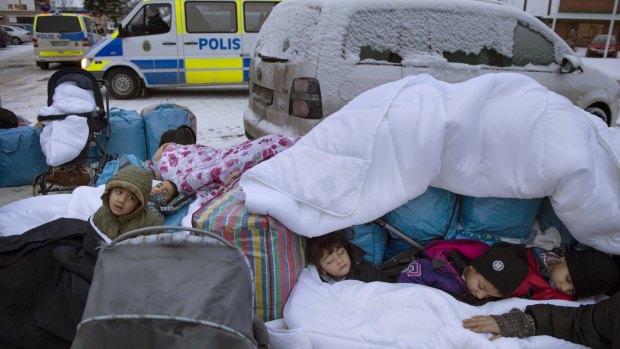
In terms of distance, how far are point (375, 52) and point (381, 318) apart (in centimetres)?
277

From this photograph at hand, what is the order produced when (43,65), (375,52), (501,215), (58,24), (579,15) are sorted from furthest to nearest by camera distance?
(579,15) → (43,65) → (58,24) → (375,52) → (501,215)

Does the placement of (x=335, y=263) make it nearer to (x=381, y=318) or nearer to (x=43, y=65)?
(x=381, y=318)

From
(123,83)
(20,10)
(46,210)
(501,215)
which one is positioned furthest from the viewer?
(20,10)

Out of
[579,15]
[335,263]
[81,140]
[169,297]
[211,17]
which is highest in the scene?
[579,15]

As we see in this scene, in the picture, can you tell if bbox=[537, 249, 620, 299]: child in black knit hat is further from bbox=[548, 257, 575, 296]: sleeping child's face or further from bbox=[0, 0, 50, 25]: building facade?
bbox=[0, 0, 50, 25]: building facade

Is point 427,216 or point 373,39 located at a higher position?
point 373,39

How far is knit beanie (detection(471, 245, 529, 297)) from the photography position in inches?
81.7

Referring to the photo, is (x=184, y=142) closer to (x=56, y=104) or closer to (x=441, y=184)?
(x=56, y=104)

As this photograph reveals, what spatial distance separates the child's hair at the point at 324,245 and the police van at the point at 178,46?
7268mm

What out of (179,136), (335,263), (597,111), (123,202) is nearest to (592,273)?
(335,263)

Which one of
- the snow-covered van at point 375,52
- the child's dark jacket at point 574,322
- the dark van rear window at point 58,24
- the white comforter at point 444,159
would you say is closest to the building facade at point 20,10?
the dark van rear window at point 58,24

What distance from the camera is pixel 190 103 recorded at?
915 centimetres

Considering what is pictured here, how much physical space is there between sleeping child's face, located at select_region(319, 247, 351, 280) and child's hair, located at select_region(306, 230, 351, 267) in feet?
0.05

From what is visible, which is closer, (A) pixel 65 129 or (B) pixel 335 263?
(B) pixel 335 263
